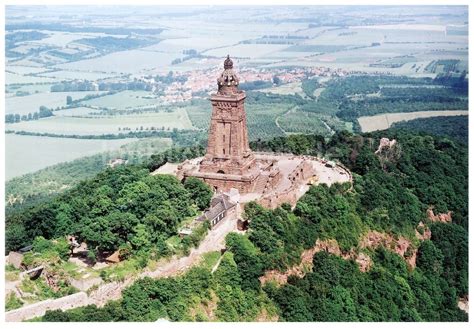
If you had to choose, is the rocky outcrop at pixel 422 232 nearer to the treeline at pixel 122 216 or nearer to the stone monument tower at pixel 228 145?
the stone monument tower at pixel 228 145

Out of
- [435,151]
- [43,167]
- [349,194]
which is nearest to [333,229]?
[349,194]

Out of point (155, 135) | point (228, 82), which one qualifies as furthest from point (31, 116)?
point (228, 82)

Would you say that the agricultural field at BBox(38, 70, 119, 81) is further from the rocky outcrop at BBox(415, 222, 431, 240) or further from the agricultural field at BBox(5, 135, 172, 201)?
the rocky outcrop at BBox(415, 222, 431, 240)

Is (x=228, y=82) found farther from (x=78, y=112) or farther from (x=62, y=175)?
(x=78, y=112)

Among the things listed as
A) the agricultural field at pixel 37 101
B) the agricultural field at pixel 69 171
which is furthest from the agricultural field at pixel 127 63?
the agricultural field at pixel 69 171

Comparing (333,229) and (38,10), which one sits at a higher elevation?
(38,10)

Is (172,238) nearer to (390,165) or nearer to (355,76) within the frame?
(390,165)
